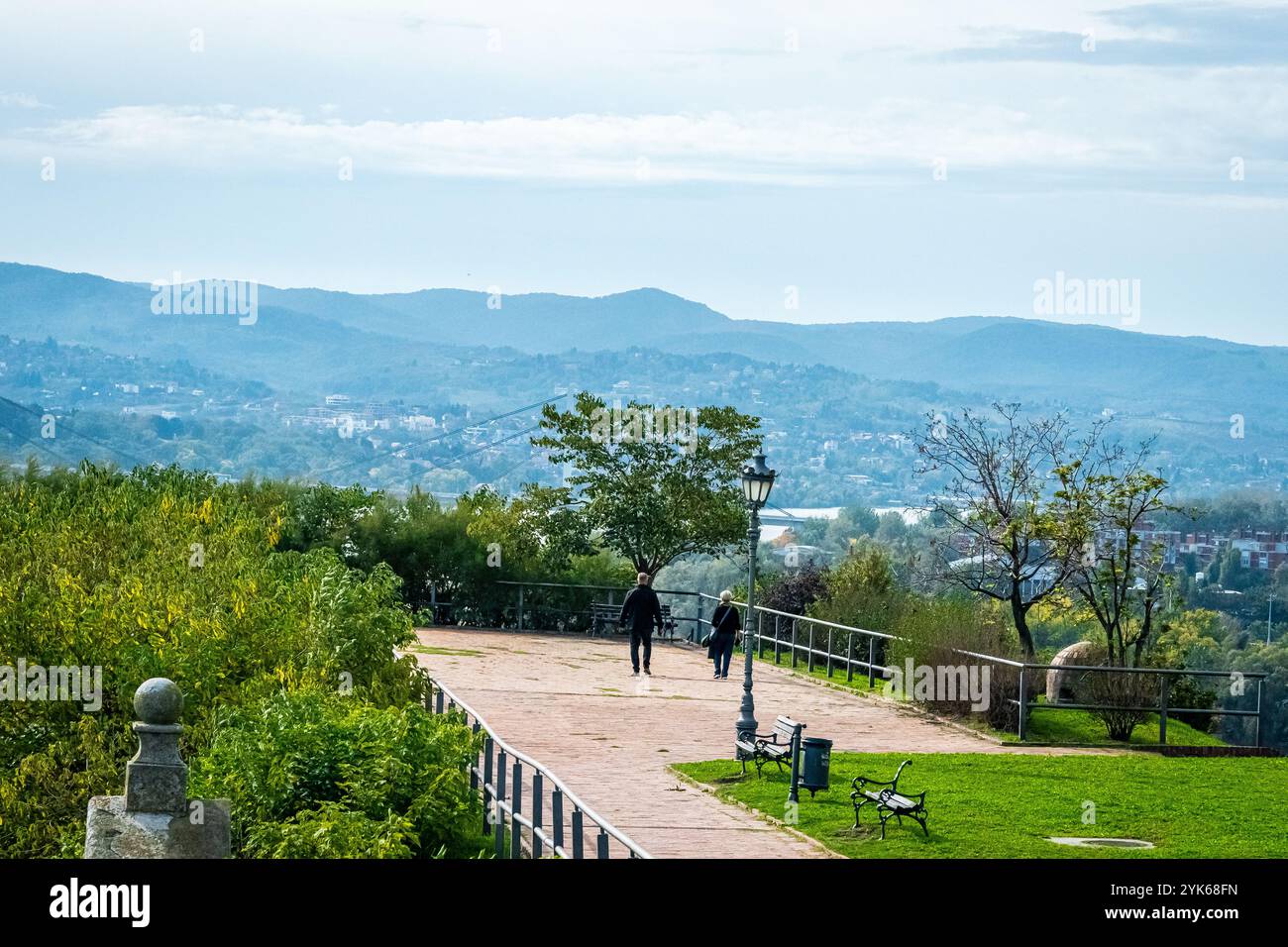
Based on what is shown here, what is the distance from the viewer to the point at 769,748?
672 inches

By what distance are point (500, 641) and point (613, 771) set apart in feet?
48.4

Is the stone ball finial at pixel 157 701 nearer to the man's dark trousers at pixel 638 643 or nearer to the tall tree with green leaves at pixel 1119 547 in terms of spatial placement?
the man's dark trousers at pixel 638 643

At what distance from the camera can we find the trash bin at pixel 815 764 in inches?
598

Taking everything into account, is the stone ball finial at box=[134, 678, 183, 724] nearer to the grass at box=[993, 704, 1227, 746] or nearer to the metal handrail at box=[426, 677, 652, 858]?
the metal handrail at box=[426, 677, 652, 858]

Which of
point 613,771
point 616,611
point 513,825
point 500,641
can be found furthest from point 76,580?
point 616,611

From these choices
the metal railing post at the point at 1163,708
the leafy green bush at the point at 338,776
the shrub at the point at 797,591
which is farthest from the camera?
the shrub at the point at 797,591

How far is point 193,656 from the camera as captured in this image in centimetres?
1408

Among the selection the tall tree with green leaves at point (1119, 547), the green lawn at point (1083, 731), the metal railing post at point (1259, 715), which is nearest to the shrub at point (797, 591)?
the tall tree with green leaves at point (1119, 547)

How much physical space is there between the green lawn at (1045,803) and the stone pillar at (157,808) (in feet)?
17.6

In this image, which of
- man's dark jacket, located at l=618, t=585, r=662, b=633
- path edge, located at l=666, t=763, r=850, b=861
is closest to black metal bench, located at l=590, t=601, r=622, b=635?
man's dark jacket, located at l=618, t=585, r=662, b=633

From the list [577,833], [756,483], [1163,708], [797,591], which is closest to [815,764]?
[756,483]

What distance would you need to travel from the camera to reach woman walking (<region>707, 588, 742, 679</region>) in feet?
85.1

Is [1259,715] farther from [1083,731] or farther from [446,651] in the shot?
[446,651]

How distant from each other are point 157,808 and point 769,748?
848 centimetres
